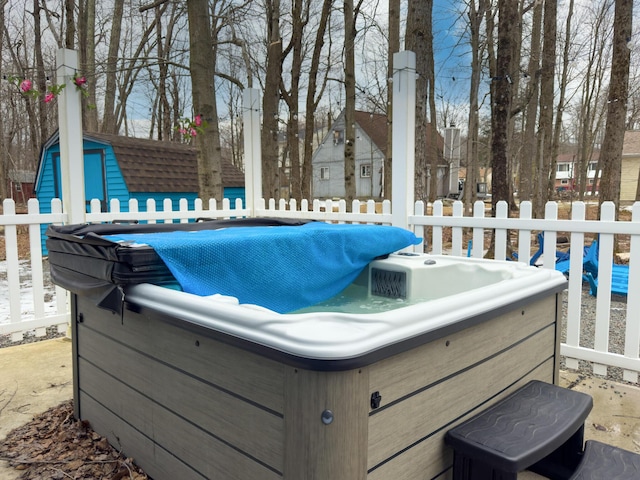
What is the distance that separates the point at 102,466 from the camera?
1.69 m

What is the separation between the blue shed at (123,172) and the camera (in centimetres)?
809

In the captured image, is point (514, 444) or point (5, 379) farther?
point (5, 379)

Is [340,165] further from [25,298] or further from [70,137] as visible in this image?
[70,137]

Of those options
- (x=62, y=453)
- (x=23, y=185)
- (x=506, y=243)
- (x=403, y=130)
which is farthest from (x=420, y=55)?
(x=23, y=185)

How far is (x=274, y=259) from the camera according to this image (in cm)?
195

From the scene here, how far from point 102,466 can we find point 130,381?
0.36 metres

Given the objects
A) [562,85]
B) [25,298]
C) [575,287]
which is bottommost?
[25,298]

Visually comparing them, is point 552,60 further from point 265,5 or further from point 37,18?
point 37,18

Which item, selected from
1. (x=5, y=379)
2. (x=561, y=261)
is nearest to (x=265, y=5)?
(x=561, y=261)

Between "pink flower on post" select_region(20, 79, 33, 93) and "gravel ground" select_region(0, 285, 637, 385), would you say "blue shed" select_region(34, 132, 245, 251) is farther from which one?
"pink flower on post" select_region(20, 79, 33, 93)

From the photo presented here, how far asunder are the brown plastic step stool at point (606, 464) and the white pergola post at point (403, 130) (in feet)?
6.95

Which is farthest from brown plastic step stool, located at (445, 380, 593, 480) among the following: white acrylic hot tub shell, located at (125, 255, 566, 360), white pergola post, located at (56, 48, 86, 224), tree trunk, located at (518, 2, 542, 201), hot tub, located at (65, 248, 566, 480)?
tree trunk, located at (518, 2, 542, 201)

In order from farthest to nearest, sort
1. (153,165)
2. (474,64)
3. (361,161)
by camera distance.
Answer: (361,161)
(474,64)
(153,165)

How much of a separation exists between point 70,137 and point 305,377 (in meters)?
2.80
